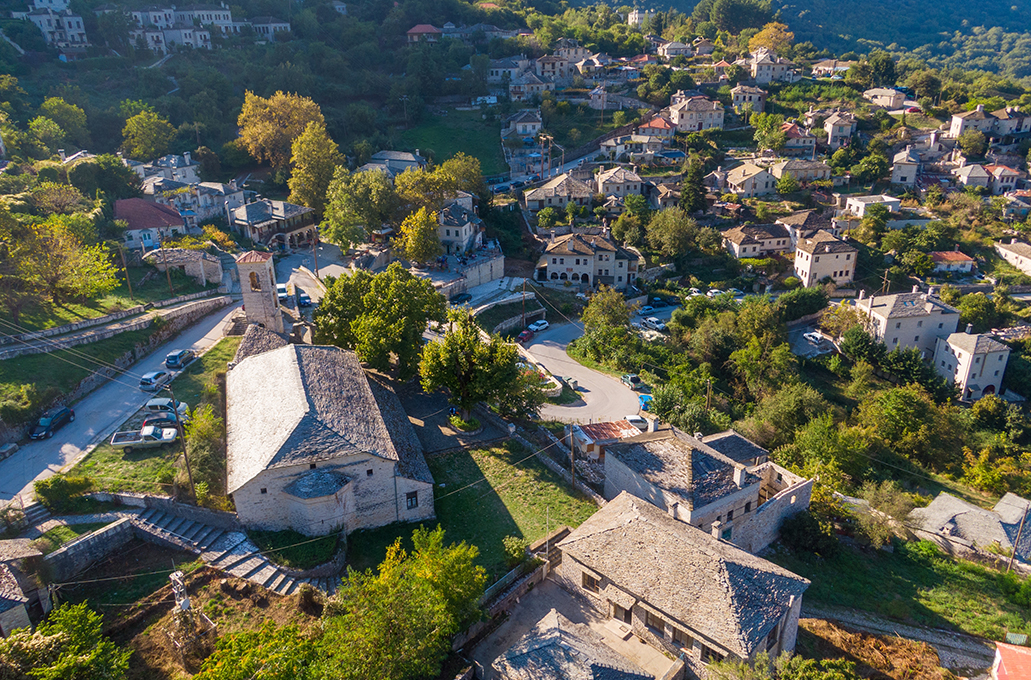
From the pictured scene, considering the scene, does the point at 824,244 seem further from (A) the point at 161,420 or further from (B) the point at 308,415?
(A) the point at 161,420

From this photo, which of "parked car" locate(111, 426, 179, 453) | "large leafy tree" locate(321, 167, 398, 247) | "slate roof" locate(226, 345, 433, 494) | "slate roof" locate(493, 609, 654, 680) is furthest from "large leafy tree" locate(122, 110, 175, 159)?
"slate roof" locate(493, 609, 654, 680)

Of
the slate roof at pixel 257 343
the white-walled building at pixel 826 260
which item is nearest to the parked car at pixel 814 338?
the white-walled building at pixel 826 260

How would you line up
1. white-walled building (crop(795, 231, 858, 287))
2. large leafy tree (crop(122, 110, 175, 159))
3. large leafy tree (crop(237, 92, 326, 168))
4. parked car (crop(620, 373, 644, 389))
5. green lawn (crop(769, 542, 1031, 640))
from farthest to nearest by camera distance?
large leafy tree (crop(237, 92, 326, 168)) → large leafy tree (crop(122, 110, 175, 159)) → white-walled building (crop(795, 231, 858, 287)) → parked car (crop(620, 373, 644, 389)) → green lawn (crop(769, 542, 1031, 640))

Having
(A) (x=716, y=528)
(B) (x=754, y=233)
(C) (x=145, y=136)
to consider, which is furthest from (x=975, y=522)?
(C) (x=145, y=136)

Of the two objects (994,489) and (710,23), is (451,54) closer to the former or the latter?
(710,23)

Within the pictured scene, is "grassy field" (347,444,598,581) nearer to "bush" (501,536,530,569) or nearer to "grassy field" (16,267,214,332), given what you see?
"bush" (501,536,530,569)

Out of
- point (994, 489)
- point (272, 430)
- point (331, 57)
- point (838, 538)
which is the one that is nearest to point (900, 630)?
point (838, 538)

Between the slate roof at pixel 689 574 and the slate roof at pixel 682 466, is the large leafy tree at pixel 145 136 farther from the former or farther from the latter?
the slate roof at pixel 689 574
